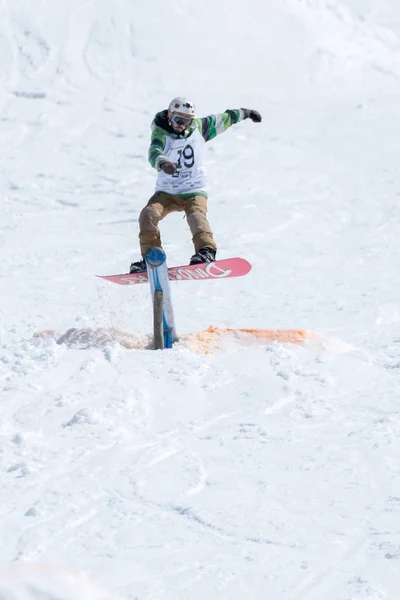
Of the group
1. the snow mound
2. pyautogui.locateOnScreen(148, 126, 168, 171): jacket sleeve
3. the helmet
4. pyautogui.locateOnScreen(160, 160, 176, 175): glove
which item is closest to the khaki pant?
pyautogui.locateOnScreen(148, 126, 168, 171): jacket sleeve

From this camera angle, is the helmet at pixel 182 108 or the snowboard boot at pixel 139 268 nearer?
the helmet at pixel 182 108

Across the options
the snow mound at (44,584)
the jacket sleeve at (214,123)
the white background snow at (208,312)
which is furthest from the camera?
the jacket sleeve at (214,123)

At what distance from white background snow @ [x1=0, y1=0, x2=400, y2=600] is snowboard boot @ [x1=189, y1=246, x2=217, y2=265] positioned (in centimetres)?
69

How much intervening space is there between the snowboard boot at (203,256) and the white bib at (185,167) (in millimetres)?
553

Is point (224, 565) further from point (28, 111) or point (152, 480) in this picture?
point (28, 111)

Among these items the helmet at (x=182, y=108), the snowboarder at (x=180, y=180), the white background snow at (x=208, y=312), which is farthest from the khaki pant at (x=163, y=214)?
the white background snow at (x=208, y=312)

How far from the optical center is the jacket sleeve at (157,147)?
734cm

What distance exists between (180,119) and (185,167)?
40 centimetres

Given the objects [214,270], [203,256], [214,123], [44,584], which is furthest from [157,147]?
[44,584]

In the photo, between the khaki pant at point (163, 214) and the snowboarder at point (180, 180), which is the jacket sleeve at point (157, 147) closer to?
the snowboarder at point (180, 180)

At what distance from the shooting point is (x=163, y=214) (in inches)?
307

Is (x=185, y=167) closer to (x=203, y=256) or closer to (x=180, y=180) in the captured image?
(x=180, y=180)

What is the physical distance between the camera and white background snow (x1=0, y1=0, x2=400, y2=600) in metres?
4.36

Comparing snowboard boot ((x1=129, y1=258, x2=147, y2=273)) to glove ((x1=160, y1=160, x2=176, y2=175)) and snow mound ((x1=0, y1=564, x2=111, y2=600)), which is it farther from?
snow mound ((x1=0, y1=564, x2=111, y2=600))
